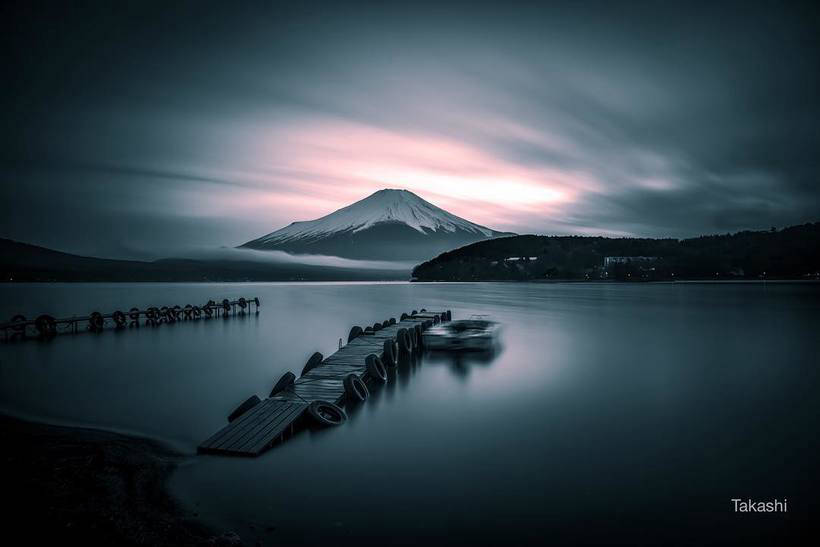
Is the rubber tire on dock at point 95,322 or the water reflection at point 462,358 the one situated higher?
the rubber tire on dock at point 95,322

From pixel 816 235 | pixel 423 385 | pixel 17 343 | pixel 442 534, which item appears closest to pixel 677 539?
pixel 442 534

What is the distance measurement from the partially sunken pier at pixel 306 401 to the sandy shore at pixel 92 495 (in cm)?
103

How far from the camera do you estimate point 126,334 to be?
2881cm

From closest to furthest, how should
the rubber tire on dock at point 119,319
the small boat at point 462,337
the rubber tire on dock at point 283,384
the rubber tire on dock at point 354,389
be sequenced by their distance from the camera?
the rubber tire on dock at point 283,384 → the rubber tire on dock at point 354,389 → the small boat at point 462,337 → the rubber tire on dock at point 119,319

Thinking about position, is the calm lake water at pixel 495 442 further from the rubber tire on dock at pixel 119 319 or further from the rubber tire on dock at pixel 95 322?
the rubber tire on dock at pixel 119 319

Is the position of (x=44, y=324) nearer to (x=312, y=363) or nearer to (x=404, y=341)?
(x=404, y=341)

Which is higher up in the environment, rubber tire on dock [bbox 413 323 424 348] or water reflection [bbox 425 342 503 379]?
rubber tire on dock [bbox 413 323 424 348]

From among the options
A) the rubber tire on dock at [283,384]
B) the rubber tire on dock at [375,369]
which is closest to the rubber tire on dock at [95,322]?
the rubber tire on dock at [375,369]

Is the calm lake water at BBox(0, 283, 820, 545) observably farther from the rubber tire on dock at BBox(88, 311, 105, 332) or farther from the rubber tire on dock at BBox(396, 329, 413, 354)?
the rubber tire on dock at BBox(88, 311, 105, 332)

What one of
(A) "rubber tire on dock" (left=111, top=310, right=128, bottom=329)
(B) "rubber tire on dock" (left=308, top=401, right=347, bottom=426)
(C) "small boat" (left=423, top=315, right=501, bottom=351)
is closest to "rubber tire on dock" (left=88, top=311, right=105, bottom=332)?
(A) "rubber tire on dock" (left=111, top=310, right=128, bottom=329)

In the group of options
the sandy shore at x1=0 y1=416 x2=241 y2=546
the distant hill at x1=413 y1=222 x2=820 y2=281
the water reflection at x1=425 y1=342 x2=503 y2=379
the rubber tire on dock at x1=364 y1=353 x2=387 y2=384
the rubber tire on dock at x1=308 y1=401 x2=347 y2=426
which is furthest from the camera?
the distant hill at x1=413 y1=222 x2=820 y2=281

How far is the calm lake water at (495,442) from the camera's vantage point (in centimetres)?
611

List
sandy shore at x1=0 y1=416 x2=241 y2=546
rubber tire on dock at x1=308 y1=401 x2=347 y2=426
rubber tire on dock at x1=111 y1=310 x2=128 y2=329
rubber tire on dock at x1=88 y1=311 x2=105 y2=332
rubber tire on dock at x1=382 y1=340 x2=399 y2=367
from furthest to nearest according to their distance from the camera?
rubber tire on dock at x1=111 y1=310 x2=128 y2=329 → rubber tire on dock at x1=88 y1=311 x2=105 y2=332 → rubber tire on dock at x1=382 y1=340 x2=399 y2=367 → rubber tire on dock at x1=308 y1=401 x2=347 y2=426 → sandy shore at x1=0 y1=416 x2=241 y2=546

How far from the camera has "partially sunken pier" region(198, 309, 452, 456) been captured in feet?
27.4
